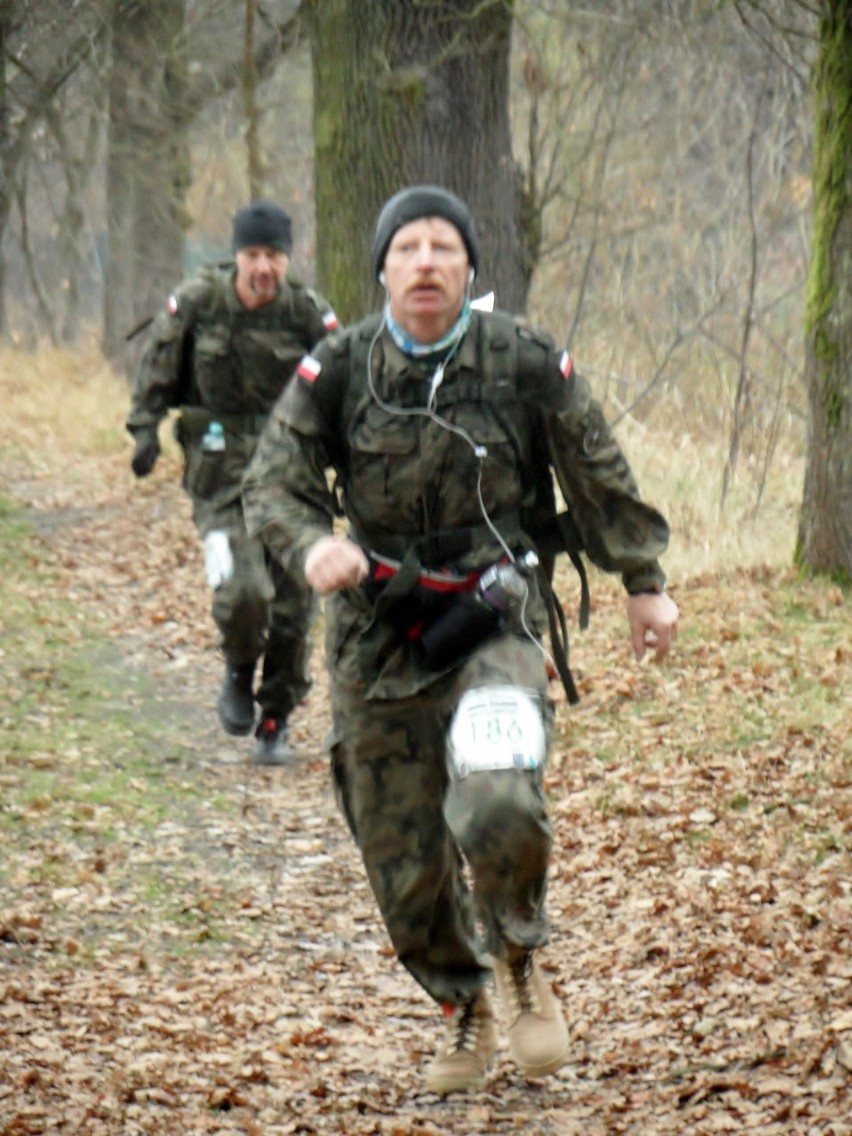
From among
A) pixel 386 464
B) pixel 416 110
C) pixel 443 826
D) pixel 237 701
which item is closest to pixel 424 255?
pixel 386 464

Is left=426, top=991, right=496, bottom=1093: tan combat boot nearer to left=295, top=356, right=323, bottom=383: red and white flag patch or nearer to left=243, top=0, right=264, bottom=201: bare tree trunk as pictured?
left=295, top=356, right=323, bottom=383: red and white flag patch

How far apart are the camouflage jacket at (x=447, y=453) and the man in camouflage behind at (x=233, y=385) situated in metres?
4.00

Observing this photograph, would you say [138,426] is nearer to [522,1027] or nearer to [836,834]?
[836,834]

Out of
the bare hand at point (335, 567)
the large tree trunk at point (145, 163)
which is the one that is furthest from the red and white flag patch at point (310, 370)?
the large tree trunk at point (145, 163)

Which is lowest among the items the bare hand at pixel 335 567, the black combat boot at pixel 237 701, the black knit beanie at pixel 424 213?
the black combat boot at pixel 237 701

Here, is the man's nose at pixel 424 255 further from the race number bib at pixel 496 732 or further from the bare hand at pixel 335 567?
the race number bib at pixel 496 732

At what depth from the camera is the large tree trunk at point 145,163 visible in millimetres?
21750

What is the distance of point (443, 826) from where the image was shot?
16.4 ft

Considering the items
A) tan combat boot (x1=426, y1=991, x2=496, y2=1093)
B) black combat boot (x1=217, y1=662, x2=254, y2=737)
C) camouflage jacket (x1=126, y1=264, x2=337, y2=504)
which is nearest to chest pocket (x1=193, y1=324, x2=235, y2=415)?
camouflage jacket (x1=126, y1=264, x2=337, y2=504)

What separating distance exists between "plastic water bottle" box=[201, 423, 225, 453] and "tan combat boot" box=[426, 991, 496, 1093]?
4.33 meters

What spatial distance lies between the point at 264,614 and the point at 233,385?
111cm

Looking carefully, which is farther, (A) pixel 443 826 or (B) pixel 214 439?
(B) pixel 214 439

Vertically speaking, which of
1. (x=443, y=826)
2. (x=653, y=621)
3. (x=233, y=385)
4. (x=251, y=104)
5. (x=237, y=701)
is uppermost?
(x=251, y=104)

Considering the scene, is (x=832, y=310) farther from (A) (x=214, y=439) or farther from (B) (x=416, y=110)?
(A) (x=214, y=439)
